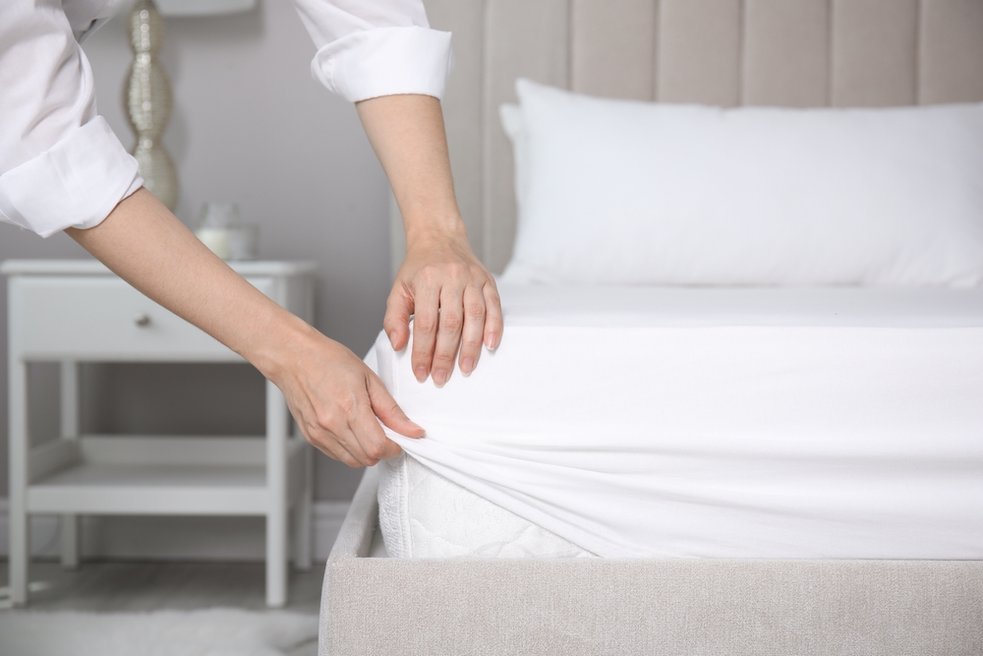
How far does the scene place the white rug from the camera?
1621 mm

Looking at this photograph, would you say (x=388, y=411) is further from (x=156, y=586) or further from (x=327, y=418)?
(x=156, y=586)

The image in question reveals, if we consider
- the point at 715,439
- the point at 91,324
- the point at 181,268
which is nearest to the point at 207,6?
the point at 91,324

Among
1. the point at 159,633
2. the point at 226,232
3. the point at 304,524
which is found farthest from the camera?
the point at 304,524

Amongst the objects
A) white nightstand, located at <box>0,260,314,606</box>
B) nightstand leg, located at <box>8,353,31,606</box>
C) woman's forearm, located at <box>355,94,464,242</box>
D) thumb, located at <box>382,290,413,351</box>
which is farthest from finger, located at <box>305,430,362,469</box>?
nightstand leg, located at <box>8,353,31,606</box>

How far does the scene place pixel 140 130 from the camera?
6.86ft

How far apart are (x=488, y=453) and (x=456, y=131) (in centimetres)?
139

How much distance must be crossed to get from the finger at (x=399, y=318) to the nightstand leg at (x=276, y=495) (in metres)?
1.00

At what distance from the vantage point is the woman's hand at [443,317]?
888 mm

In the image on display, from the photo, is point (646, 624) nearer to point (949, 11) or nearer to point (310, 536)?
point (310, 536)

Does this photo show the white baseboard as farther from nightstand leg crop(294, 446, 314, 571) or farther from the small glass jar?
the small glass jar

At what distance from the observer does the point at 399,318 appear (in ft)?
2.97

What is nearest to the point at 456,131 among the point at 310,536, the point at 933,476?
the point at 310,536

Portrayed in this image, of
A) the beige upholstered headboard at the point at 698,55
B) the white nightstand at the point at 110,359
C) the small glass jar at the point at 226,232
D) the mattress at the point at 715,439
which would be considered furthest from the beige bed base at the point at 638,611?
the beige upholstered headboard at the point at 698,55

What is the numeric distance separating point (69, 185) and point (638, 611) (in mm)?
644
